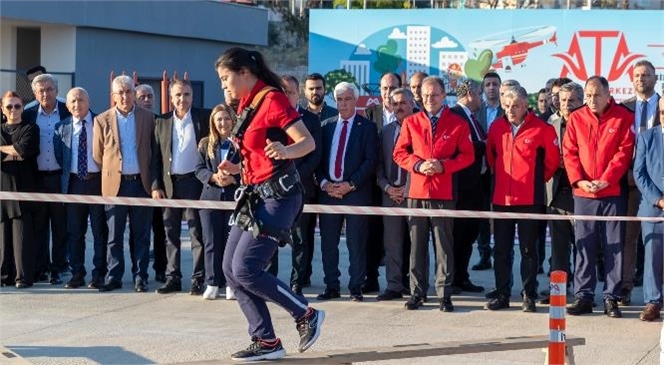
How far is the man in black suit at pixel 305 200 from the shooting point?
11.3 metres

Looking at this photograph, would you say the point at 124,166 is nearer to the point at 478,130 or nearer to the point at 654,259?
the point at 478,130

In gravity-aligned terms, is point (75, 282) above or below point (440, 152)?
below

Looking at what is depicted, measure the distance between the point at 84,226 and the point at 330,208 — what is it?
2.92 meters

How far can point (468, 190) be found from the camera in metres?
11.6

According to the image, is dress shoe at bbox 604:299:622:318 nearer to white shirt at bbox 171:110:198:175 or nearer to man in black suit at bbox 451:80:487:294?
man in black suit at bbox 451:80:487:294

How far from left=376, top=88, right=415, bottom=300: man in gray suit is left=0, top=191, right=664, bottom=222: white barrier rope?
0.59m

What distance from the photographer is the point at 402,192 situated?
444 inches

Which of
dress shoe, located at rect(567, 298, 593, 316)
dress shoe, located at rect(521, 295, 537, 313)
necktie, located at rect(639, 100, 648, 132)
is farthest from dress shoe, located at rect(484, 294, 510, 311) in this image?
necktie, located at rect(639, 100, 648, 132)

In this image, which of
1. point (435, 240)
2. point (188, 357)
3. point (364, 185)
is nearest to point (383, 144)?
point (364, 185)

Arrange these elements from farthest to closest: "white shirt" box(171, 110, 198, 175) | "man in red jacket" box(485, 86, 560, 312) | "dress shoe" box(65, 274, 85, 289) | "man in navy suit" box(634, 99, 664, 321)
Answer: "dress shoe" box(65, 274, 85, 289)
"white shirt" box(171, 110, 198, 175)
"man in red jacket" box(485, 86, 560, 312)
"man in navy suit" box(634, 99, 664, 321)

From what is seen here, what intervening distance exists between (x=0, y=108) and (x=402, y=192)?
14.6 feet

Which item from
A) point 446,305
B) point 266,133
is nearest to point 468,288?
point 446,305

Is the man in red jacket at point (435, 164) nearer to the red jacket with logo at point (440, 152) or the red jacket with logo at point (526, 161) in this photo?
the red jacket with logo at point (440, 152)

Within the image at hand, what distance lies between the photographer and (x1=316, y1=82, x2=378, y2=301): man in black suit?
37.5 feet
